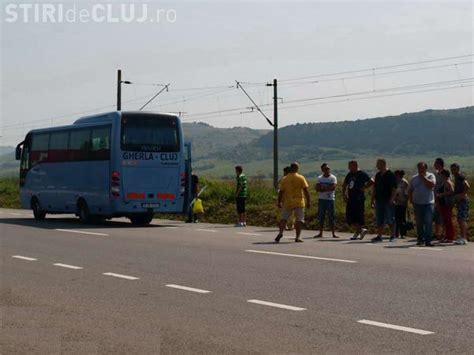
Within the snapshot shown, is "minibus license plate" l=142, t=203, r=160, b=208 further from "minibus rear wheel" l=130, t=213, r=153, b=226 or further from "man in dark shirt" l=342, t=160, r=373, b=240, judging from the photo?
"man in dark shirt" l=342, t=160, r=373, b=240

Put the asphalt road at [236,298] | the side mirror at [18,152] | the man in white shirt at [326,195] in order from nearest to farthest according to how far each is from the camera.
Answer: the asphalt road at [236,298] → the man in white shirt at [326,195] → the side mirror at [18,152]

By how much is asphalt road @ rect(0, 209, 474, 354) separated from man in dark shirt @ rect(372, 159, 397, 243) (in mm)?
1131

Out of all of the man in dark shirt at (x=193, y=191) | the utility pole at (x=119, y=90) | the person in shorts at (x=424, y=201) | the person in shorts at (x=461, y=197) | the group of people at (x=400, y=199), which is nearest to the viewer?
the person in shorts at (x=424, y=201)

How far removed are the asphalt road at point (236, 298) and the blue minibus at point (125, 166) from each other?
22.4 ft

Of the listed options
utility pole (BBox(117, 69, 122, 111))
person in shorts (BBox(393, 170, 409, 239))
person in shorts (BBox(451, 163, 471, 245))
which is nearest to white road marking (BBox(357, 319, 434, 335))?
person in shorts (BBox(451, 163, 471, 245))

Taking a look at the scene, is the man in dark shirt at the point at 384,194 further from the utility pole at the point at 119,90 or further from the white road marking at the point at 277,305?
the utility pole at the point at 119,90

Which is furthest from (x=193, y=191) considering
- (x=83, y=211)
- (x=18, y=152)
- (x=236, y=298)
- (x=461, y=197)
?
(x=236, y=298)

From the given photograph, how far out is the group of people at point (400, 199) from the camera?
17859mm

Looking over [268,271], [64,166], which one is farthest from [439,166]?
[64,166]

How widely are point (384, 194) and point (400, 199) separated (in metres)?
1.10

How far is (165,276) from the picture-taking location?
1258 cm

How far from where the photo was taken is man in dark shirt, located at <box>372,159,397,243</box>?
18672 mm

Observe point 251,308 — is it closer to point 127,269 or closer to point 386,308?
point 386,308

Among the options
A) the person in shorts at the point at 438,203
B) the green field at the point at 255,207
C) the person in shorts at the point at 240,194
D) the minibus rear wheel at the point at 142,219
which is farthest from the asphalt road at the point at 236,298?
the minibus rear wheel at the point at 142,219
